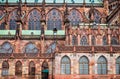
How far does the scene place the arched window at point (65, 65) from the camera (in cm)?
5481

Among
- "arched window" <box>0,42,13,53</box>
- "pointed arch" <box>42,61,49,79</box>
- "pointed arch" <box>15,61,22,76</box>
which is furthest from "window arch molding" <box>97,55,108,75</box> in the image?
"arched window" <box>0,42,13,53</box>

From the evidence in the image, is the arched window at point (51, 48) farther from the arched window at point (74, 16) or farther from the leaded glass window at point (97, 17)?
the leaded glass window at point (97, 17)

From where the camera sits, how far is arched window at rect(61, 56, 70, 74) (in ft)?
180

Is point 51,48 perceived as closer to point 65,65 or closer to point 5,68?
point 5,68

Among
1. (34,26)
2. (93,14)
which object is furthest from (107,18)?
(34,26)

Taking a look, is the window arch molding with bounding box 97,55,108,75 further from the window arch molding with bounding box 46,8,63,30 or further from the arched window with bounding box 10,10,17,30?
the arched window with bounding box 10,10,17,30

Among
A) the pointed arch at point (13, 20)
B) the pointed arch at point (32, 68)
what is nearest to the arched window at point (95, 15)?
the pointed arch at point (13, 20)

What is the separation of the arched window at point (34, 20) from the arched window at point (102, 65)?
2780 centimetres

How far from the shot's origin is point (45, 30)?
75.8 meters

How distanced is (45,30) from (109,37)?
1561cm

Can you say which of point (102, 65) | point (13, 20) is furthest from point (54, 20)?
point (102, 65)

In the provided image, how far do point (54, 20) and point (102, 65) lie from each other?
92.5 feet

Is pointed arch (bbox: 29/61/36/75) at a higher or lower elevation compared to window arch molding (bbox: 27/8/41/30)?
lower

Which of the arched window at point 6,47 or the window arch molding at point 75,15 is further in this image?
the window arch molding at point 75,15
